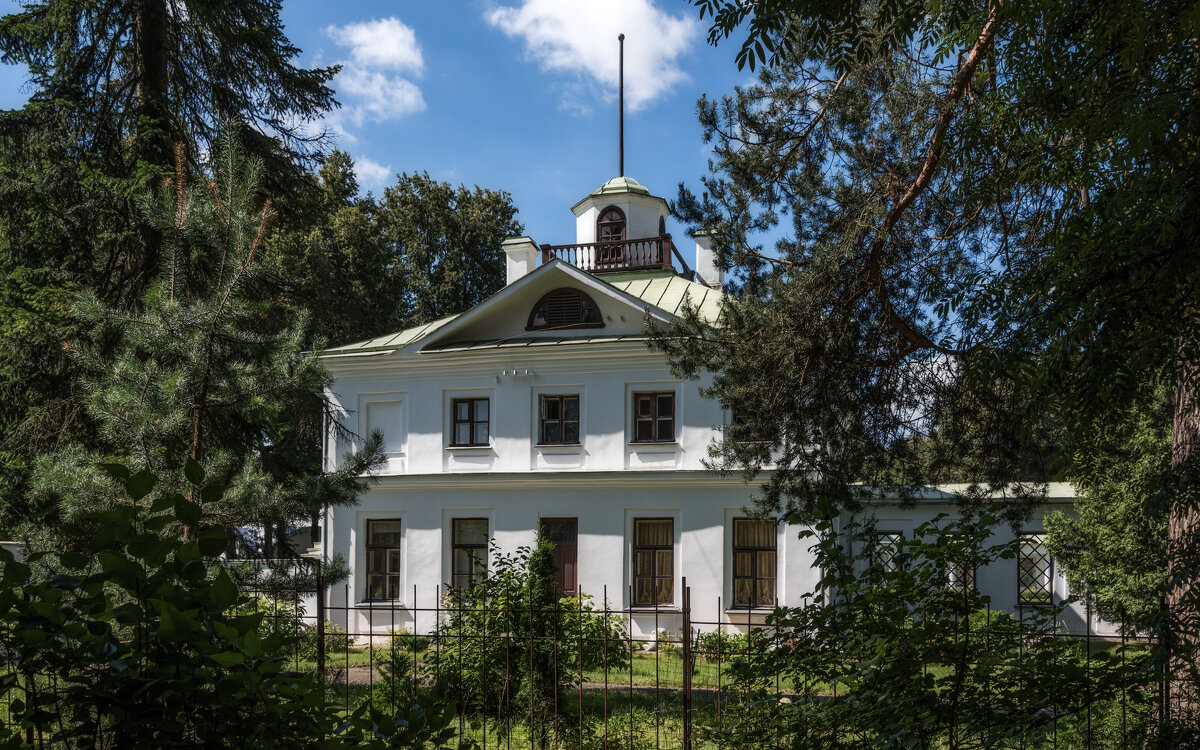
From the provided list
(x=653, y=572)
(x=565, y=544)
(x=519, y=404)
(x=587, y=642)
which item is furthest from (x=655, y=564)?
(x=587, y=642)

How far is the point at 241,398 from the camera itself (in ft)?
22.9

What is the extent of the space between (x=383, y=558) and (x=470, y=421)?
11.9ft

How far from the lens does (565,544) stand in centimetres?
2003

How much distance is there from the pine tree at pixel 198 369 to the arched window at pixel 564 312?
13581 mm

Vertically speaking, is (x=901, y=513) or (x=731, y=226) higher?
(x=731, y=226)

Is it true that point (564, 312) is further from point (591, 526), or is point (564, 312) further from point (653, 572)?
point (653, 572)

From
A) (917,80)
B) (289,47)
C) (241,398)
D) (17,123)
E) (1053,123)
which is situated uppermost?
(289,47)

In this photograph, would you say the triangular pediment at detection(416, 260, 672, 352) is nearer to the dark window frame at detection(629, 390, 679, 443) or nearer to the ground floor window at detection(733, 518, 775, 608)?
the dark window frame at detection(629, 390, 679, 443)

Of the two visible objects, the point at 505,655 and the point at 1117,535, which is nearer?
the point at 505,655

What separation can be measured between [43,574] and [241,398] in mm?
1777

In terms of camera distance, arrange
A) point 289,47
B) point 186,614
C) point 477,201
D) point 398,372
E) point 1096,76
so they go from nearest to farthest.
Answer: point 186,614 → point 1096,76 → point 289,47 → point 398,372 → point 477,201

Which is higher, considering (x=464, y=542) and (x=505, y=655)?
(x=464, y=542)

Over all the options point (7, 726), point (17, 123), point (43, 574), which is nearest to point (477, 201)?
point (17, 123)

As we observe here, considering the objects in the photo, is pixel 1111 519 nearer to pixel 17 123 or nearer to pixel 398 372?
pixel 398 372
